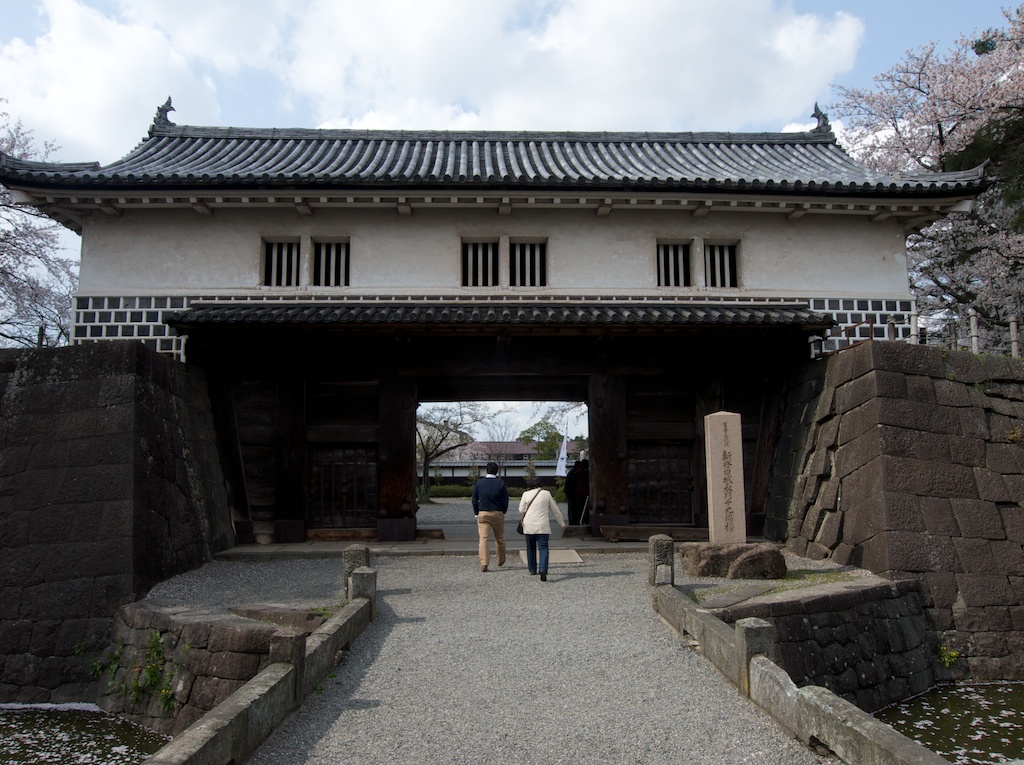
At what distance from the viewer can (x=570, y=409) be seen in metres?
35.6

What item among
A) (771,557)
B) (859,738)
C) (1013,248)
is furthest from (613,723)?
(1013,248)

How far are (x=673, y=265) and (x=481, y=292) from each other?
10.9 ft

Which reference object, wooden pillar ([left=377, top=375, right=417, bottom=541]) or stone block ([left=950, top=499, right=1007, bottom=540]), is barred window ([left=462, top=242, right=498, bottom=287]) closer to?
wooden pillar ([left=377, top=375, right=417, bottom=541])

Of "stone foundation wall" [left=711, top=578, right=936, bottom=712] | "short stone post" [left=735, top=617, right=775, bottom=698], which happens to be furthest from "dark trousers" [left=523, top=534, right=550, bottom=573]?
"short stone post" [left=735, top=617, right=775, bottom=698]

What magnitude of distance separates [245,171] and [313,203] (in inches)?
68.1

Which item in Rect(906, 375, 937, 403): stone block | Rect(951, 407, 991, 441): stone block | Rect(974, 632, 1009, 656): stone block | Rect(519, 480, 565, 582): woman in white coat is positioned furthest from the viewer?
Rect(951, 407, 991, 441): stone block

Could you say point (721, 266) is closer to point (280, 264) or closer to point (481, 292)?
point (481, 292)

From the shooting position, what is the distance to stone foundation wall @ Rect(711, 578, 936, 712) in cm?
719

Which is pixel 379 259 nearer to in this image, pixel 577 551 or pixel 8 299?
pixel 577 551

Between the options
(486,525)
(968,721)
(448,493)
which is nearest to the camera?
(968,721)

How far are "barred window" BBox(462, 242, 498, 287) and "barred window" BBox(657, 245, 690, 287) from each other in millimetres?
2804

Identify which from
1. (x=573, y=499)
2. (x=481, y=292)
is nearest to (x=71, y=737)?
(x=481, y=292)

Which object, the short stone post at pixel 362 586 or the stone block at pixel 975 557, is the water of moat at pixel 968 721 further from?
the short stone post at pixel 362 586

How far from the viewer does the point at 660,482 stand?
41.5ft
